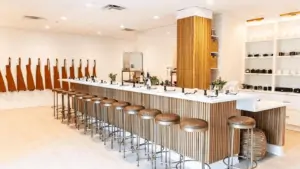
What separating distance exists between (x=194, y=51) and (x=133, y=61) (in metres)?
4.52

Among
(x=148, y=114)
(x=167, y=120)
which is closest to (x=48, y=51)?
(x=148, y=114)

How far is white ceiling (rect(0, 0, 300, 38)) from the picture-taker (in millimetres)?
4594

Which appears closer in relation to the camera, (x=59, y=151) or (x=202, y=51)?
(x=59, y=151)

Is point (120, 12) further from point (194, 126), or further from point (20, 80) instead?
point (20, 80)

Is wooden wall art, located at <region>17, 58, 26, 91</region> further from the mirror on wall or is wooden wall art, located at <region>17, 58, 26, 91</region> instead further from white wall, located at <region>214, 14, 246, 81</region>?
white wall, located at <region>214, 14, 246, 81</region>

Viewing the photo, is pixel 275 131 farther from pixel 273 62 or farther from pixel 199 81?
pixel 273 62

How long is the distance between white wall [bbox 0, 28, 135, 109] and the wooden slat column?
4993 millimetres

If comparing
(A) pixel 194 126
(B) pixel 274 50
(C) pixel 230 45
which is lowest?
(A) pixel 194 126

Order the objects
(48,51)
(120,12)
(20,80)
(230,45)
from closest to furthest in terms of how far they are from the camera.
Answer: (120,12) → (230,45) → (20,80) → (48,51)

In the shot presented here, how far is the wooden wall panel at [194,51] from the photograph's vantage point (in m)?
5.01

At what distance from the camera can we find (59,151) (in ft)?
12.8

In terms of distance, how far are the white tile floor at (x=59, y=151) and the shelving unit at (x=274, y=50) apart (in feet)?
4.61

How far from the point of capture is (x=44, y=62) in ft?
27.3

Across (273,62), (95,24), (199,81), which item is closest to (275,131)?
(199,81)
